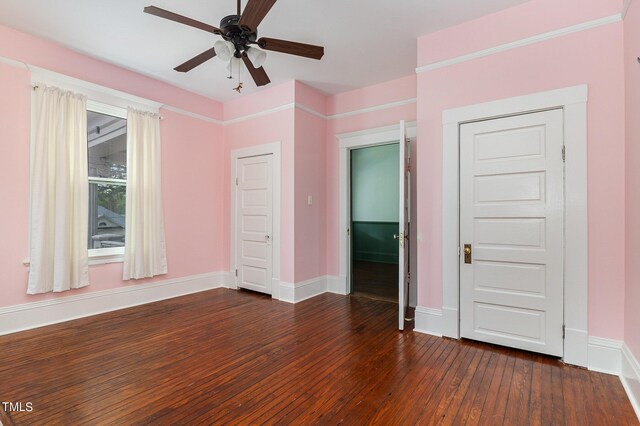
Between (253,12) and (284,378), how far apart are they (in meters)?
2.62

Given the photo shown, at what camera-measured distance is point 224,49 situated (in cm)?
247

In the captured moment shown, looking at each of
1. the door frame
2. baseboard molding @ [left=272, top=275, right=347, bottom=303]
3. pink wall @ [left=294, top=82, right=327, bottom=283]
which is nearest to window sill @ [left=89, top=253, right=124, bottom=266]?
baseboard molding @ [left=272, top=275, right=347, bottom=303]

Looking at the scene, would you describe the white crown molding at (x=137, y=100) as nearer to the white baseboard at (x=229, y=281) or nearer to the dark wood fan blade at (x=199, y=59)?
the dark wood fan blade at (x=199, y=59)

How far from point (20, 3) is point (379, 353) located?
456cm

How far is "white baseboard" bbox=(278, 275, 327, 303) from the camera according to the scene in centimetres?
442

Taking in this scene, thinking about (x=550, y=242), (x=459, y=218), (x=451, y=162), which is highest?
(x=451, y=162)

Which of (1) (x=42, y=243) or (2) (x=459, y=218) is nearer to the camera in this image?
(2) (x=459, y=218)

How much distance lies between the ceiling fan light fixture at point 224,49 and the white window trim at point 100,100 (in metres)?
2.34

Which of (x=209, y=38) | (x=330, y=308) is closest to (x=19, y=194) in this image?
(x=209, y=38)

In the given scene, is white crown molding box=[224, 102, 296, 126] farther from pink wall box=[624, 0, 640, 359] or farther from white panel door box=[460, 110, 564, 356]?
pink wall box=[624, 0, 640, 359]

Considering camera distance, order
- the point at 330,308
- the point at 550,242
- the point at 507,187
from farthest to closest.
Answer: the point at 330,308 → the point at 507,187 → the point at 550,242

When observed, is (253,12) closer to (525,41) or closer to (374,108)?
(525,41)

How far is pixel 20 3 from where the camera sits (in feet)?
9.36

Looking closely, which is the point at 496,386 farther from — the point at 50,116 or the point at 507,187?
the point at 50,116
